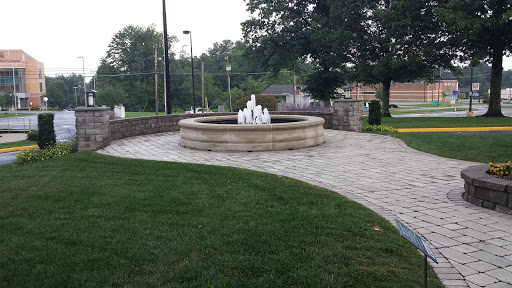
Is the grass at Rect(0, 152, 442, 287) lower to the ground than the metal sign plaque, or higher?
lower

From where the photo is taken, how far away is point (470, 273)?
4172mm

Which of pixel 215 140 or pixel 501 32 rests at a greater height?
pixel 501 32

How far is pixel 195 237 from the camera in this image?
4.99m

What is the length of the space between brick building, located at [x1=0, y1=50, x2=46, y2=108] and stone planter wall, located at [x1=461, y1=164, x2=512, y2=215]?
104m

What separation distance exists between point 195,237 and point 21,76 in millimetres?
110512

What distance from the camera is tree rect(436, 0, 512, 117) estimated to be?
22439 mm

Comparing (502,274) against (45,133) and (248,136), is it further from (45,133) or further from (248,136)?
(45,133)

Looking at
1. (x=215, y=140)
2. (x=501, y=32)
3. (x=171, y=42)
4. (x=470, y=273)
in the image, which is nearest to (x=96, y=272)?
(x=470, y=273)

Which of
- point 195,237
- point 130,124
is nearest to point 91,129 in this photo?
point 130,124

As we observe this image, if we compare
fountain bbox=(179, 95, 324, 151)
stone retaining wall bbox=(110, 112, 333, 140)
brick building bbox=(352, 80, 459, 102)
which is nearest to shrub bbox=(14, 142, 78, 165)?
stone retaining wall bbox=(110, 112, 333, 140)

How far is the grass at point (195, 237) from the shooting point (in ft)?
13.1

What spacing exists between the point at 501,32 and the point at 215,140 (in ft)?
68.2

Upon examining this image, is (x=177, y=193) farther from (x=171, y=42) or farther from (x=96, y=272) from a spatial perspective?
(x=171, y=42)

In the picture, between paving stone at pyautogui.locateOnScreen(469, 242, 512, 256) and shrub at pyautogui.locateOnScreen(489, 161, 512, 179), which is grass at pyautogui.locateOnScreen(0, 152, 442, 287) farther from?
shrub at pyautogui.locateOnScreen(489, 161, 512, 179)
